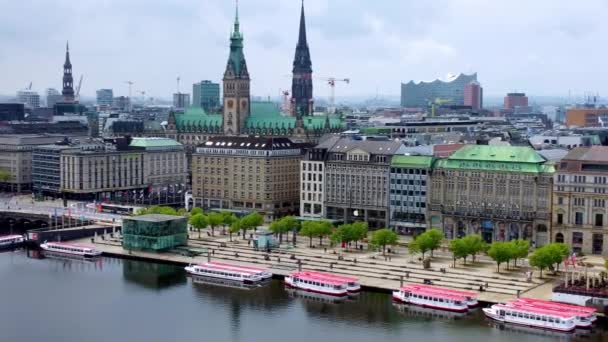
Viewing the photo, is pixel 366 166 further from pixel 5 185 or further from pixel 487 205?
pixel 5 185

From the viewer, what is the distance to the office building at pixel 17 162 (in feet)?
604

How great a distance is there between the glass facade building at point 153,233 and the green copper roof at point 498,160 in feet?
107

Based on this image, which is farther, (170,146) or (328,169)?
(170,146)

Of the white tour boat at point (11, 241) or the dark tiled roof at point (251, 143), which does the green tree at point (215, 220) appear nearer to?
the dark tiled roof at point (251, 143)

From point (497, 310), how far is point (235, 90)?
115499mm

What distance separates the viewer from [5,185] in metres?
186

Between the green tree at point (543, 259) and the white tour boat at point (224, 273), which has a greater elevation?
the green tree at point (543, 259)

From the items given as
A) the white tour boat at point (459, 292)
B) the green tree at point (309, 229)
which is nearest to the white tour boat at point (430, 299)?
the white tour boat at point (459, 292)

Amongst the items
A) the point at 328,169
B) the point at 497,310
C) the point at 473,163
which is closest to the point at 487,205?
the point at 473,163

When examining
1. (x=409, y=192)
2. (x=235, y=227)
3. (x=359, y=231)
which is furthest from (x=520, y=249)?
(x=235, y=227)

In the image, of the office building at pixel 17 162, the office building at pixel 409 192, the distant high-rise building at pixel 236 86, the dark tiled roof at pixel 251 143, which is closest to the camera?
the office building at pixel 409 192

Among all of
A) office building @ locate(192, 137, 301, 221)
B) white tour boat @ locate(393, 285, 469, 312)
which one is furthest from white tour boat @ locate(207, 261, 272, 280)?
office building @ locate(192, 137, 301, 221)

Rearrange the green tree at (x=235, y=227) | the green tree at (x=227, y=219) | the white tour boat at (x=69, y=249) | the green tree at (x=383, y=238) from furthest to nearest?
the green tree at (x=227, y=219)
the green tree at (x=235, y=227)
the white tour boat at (x=69, y=249)
the green tree at (x=383, y=238)

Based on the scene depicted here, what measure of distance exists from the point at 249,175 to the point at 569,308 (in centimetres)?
6876
